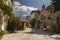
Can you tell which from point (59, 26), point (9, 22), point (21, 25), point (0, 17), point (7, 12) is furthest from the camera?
point (21, 25)

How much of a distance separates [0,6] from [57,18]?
9.85m

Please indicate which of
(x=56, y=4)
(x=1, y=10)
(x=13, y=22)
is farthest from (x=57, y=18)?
(x=1, y=10)

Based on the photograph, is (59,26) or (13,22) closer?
(59,26)

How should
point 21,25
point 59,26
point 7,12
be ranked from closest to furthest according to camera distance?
point 7,12 < point 59,26 < point 21,25

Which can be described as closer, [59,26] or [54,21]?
[59,26]

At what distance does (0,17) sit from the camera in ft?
54.2

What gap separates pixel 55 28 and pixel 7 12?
9069 millimetres

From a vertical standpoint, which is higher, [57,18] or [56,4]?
[56,4]

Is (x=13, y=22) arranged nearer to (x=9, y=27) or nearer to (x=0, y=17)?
(x=9, y=27)

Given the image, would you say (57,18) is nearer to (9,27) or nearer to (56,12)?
(56,12)

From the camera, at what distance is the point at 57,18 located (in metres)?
22.0

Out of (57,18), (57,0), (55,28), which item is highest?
(57,0)

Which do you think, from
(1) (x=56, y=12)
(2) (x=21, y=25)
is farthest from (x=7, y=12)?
(2) (x=21, y=25)

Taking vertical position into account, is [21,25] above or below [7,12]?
below
